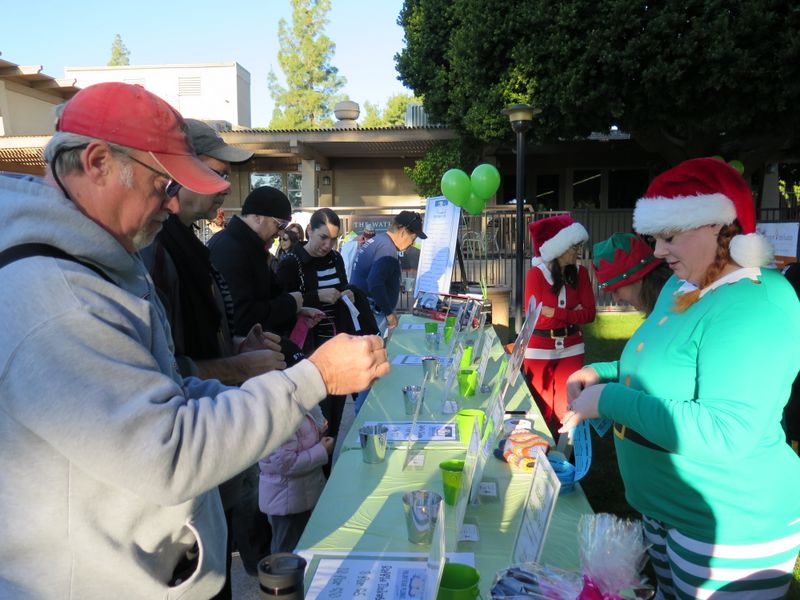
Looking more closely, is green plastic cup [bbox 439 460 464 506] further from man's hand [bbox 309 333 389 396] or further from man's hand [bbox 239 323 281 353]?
man's hand [bbox 239 323 281 353]

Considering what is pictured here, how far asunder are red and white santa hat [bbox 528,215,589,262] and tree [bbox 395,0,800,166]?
25.3 feet

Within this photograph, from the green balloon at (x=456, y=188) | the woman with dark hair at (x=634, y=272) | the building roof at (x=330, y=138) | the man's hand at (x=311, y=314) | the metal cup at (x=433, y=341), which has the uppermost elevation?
the building roof at (x=330, y=138)

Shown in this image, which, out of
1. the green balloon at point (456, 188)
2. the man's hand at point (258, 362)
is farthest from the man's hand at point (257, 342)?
the green balloon at point (456, 188)

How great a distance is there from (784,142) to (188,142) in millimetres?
14645

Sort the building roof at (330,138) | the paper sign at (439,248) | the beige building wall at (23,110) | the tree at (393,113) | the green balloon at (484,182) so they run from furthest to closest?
1. the tree at (393,113)
2. the beige building wall at (23,110)
3. the building roof at (330,138)
4. the green balloon at (484,182)
5. the paper sign at (439,248)

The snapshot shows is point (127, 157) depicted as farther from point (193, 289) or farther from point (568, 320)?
point (568, 320)

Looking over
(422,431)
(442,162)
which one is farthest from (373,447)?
(442,162)

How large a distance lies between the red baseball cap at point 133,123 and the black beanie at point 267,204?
6.54ft

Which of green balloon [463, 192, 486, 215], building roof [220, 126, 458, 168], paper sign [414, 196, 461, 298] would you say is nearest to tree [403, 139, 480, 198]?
building roof [220, 126, 458, 168]

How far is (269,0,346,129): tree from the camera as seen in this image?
116 ft

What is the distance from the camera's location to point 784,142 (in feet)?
40.4

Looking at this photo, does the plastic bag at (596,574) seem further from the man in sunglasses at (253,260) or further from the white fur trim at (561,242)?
the white fur trim at (561,242)

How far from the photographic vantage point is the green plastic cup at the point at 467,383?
301 centimetres

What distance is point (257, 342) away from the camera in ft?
8.13
